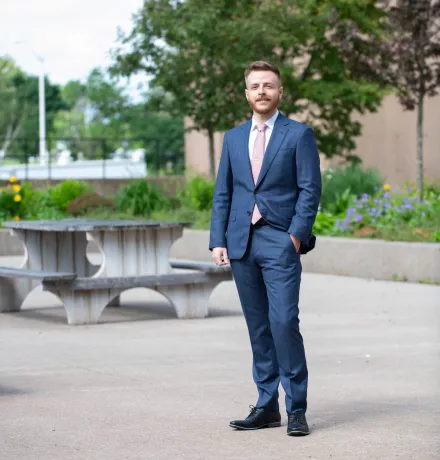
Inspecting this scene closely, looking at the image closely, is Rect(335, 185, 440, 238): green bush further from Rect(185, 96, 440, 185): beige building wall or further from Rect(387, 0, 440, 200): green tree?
Rect(185, 96, 440, 185): beige building wall

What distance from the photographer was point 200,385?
7.75 m

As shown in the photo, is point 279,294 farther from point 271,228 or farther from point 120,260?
point 120,260

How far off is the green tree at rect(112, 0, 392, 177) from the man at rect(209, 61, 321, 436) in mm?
15042

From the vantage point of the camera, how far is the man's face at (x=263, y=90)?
20.4ft

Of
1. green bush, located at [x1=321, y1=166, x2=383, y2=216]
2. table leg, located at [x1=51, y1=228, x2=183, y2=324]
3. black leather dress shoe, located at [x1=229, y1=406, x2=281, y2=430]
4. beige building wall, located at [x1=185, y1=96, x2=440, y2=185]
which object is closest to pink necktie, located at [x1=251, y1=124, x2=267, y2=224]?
black leather dress shoe, located at [x1=229, y1=406, x2=281, y2=430]

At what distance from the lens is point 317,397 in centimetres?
734

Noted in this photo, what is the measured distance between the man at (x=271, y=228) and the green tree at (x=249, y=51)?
15042 millimetres

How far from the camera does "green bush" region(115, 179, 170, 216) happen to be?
22.3 metres

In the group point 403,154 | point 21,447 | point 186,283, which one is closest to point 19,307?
point 186,283

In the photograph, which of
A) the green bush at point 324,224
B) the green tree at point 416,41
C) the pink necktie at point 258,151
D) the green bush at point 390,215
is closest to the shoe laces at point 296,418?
the pink necktie at point 258,151

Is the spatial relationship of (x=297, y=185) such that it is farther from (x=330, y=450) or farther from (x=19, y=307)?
(x=19, y=307)

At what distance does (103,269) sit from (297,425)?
5507 mm

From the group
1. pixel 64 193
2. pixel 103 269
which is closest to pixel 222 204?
pixel 103 269

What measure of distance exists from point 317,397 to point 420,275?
7538 millimetres
